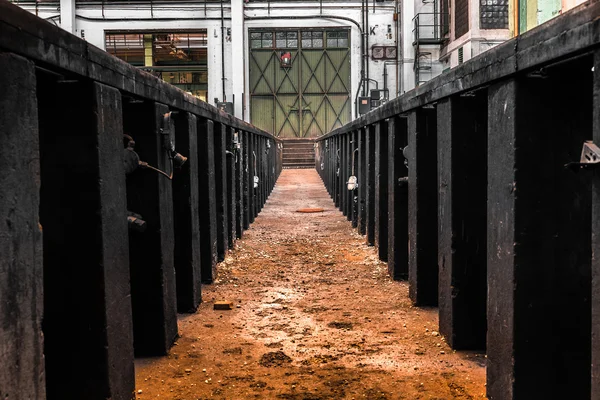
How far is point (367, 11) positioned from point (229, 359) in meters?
22.0

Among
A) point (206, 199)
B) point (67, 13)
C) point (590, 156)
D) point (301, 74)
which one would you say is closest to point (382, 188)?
point (206, 199)

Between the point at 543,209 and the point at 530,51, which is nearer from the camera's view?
the point at 530,51

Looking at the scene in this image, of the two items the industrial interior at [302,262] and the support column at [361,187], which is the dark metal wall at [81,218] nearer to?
the industrial interior at [302,262]

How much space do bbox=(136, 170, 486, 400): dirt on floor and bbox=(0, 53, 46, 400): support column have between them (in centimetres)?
116

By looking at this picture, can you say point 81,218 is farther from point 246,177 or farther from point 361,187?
point 246,177

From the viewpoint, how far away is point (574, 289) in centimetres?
257

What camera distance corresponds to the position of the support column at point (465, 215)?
3.51 meters

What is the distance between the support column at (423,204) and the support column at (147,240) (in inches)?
76.0

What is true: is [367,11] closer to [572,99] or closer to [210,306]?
[210,306]

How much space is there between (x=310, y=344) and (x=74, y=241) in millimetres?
1709

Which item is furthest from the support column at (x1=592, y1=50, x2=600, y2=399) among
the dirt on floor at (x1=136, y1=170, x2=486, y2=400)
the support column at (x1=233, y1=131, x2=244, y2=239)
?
the support column at (x1=233, y1=131, x2=244, y2=239)

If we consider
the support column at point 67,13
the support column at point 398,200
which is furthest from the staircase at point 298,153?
the support column at point 398,200

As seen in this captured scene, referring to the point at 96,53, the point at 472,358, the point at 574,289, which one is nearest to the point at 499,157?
the point at 574,289

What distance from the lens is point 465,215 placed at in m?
3.58
